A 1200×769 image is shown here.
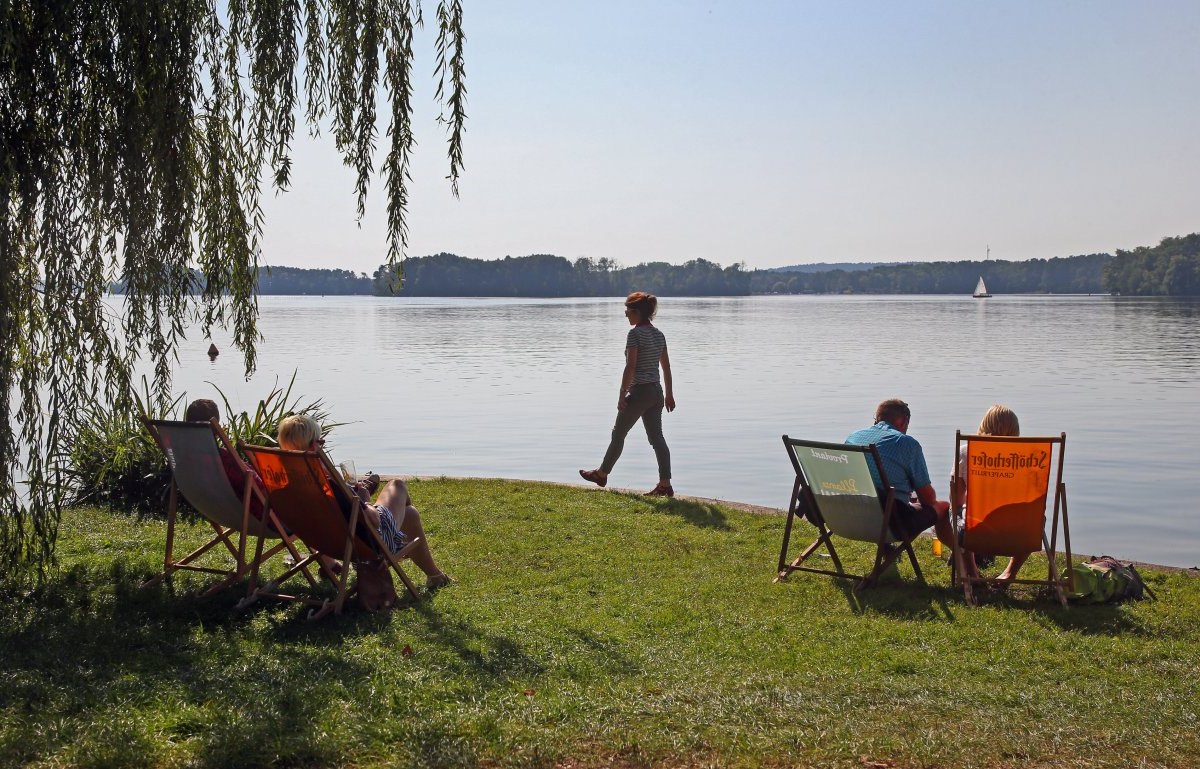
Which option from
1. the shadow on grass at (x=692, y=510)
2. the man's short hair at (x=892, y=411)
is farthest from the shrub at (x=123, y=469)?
the man's short hair at (x=892, y=411)

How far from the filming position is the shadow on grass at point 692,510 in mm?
8984

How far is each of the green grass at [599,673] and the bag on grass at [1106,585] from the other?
0.30ft

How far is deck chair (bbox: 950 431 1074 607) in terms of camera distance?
20.9 ft

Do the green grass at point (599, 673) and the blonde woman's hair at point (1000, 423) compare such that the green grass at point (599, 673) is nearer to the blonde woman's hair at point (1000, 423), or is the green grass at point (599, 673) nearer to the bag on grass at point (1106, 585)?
the bag on grass at point (1106, 585)

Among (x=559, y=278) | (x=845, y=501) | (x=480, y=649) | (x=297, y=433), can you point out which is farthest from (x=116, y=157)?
(x=559, y=278)

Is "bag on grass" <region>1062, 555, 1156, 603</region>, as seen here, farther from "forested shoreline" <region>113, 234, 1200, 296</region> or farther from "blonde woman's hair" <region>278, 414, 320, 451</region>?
"forested shoreline" <region>113, 234, 1200, 296</region>

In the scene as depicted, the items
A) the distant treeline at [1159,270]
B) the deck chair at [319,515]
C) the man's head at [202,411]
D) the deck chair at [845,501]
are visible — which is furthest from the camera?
the distant treeline at [1159,270]

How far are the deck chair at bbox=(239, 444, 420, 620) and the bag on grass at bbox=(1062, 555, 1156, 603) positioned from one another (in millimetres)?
3553

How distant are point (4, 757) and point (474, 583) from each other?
10.7 feet

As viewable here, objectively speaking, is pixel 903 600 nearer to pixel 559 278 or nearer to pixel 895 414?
pixel 895 414

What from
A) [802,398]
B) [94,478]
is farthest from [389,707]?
[802,398]

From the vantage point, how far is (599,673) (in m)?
4.89

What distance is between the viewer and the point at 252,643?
17.7ft

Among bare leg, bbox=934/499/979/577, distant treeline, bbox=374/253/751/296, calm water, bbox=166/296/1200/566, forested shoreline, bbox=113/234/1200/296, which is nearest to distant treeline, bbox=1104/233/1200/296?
forested shoreline, bbox=113/234/1200/296
